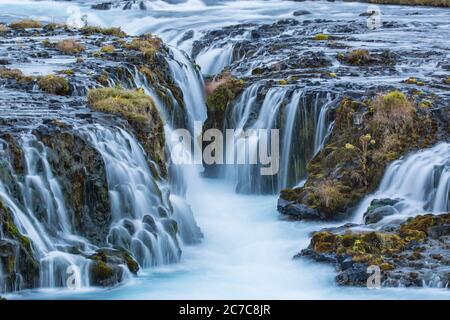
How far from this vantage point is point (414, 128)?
87.9 feet

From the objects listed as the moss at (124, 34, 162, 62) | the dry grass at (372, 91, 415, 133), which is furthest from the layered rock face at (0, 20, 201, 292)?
the dry grass at (372, 91, 415, 133)

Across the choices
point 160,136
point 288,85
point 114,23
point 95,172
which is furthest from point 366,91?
point 114,23

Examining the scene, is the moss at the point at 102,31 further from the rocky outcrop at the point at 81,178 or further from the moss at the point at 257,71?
the rocky outcrop at the point at 81,178

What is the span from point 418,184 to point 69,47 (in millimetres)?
16702

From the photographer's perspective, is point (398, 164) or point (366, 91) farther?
point (366, 91)

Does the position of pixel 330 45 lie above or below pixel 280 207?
above

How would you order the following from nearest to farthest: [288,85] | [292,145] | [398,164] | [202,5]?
[398,164]
[292,145]
[288,85]
[202,5]

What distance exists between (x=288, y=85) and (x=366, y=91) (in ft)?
9.83

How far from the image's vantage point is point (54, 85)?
27.4m

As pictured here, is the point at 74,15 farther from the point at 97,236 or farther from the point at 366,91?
the point at 97,236

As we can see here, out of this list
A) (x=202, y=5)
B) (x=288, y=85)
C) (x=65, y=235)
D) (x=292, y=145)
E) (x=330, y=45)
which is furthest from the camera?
(x=202, y=5)

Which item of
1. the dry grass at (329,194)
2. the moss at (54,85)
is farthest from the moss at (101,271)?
the moss at (54,85)

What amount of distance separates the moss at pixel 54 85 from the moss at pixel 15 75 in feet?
2.26

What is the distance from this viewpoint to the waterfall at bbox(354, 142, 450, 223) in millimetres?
23203
